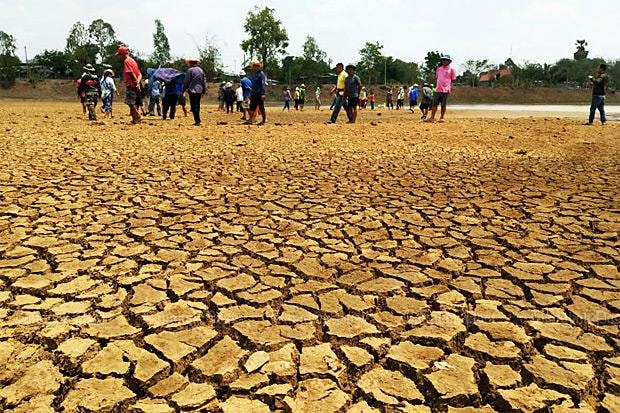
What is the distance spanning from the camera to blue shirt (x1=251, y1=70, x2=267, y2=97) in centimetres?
864

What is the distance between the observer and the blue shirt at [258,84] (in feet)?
28.3

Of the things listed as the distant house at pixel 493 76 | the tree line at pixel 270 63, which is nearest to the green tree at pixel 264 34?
the tree line at pixel 270 63

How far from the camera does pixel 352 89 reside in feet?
31.4

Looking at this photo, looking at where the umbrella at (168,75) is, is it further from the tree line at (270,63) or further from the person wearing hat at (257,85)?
the tree line at (270,63)

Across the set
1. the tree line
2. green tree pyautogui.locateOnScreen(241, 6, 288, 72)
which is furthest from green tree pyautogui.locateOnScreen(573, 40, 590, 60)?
green tree pyautogui.locateOnScreen(241, 6, 288, 72)

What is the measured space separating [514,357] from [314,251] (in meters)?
1.29

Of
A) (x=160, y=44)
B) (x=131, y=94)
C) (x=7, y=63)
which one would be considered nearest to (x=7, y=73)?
(x=7, y=63)

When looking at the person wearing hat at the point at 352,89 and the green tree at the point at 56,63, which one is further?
the green tree at the point at 56,63

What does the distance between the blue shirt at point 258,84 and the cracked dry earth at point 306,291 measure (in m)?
4.34

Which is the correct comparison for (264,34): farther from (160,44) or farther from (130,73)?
(130,73)

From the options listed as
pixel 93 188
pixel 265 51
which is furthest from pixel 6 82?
pixel 93 188

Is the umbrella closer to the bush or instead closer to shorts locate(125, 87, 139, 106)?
shorts locate(125, 87, 139, 106)

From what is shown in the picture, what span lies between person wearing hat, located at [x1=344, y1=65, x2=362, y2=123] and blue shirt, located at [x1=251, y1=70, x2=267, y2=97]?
1.80m

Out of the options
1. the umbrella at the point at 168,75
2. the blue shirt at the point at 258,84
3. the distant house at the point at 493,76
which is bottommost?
the blue shirt at the point at 258,84
